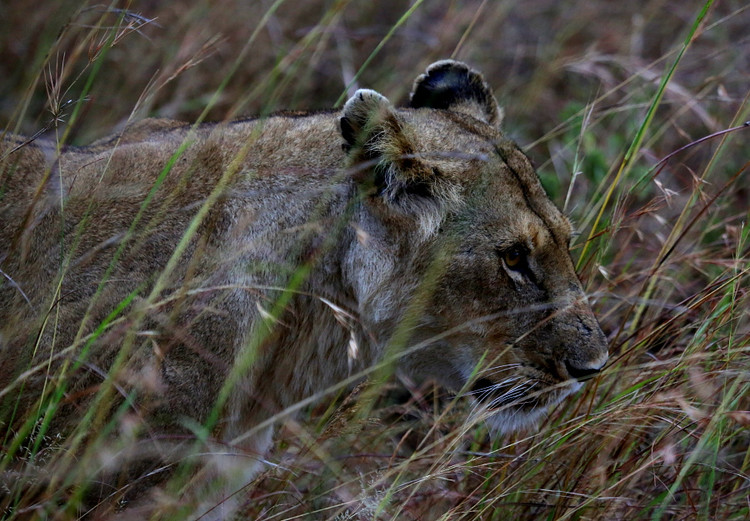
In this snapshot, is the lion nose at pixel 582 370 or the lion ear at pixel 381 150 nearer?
the lion ear at pixel 381 150

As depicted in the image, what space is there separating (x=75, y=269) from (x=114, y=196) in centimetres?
29

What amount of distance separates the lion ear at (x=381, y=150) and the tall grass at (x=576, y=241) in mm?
282

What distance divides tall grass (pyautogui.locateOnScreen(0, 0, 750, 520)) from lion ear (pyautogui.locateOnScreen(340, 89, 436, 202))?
0.28m

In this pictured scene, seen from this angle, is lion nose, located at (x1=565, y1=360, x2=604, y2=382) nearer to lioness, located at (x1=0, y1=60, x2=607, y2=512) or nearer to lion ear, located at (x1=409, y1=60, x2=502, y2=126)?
lioness, located at (x1=0, y1=60, x2=607, y2=512)

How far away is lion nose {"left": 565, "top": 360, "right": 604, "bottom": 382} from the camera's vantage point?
2875 mm

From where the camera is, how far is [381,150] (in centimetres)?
276

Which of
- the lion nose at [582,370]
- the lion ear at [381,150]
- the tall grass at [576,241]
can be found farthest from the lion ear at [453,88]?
the lion nose at [582,370]

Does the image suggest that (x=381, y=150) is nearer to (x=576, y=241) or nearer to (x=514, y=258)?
(x=514, y=258)

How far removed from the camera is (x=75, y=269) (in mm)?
2680

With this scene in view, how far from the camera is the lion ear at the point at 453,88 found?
3.48 metres

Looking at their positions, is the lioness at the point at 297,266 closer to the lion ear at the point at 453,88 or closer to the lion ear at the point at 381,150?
the lion ear at the point at 381,150

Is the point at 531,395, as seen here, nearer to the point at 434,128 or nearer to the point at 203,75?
the point at 434,128

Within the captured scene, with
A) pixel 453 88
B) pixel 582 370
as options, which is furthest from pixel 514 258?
pixel 453 88

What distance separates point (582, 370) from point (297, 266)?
1.01 metres
